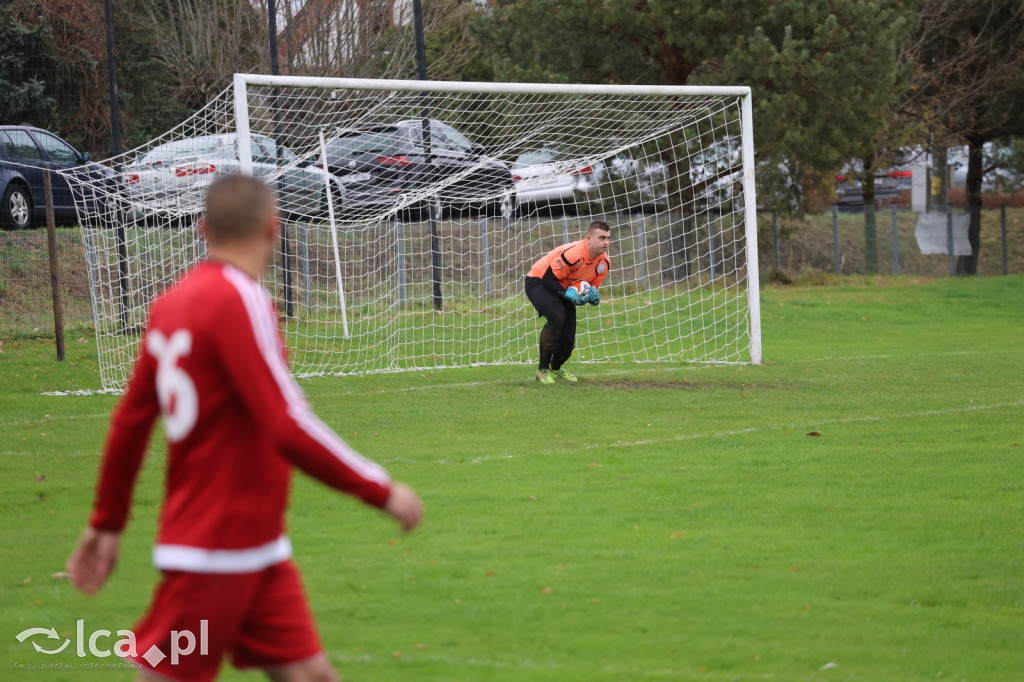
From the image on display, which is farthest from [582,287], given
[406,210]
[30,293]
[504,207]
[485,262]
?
[30,293]

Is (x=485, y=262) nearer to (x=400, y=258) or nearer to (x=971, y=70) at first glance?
(x=400, y=258)

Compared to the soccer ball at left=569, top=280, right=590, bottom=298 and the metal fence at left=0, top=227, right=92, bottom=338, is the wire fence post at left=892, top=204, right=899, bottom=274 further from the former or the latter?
the metal fence at left=0, top=227, right=92, bottom=338

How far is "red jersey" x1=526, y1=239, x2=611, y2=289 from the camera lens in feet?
41.8

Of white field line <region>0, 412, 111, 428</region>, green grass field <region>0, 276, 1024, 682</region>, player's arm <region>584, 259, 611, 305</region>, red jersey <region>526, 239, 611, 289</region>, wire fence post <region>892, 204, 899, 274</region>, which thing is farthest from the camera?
wire fence post <region>892, 204, 899, 274</region>

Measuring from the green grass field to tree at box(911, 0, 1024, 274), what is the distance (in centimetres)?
1837

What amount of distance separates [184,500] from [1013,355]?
15.2 m

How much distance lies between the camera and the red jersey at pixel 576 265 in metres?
12.7

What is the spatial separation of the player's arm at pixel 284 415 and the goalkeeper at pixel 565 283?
380 inches

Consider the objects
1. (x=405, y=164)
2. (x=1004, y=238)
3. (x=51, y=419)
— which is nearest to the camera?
(x=51, y=419)

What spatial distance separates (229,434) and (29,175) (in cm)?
1810

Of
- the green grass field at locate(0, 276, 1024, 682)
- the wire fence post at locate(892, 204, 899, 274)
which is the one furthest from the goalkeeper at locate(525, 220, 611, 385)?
the wire fence post at locate(892, 204, 899, 274)

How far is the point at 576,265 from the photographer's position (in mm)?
12750

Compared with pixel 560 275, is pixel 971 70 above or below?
A: above

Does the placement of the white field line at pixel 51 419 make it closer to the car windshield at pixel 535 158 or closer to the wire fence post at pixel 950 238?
the car windshield at pixel 535 158
